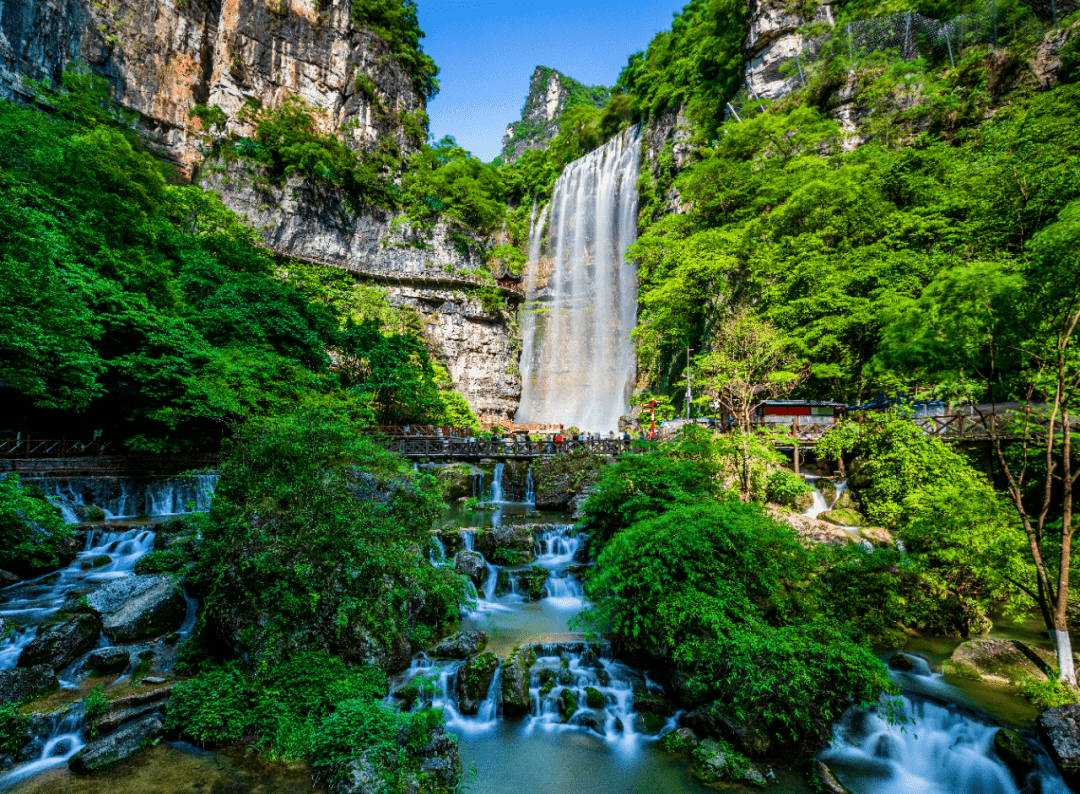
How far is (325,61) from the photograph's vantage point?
1326 inches

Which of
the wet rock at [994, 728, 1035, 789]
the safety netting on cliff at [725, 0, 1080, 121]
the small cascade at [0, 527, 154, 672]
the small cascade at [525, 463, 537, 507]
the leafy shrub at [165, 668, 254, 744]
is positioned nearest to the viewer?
the wet rock at [994, 728, 1035, 789]

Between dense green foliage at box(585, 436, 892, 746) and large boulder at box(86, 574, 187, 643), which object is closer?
dense green foliage at box(585, 436, 892, 746)

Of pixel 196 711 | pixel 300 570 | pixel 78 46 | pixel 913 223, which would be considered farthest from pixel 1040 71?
pixel 78 46

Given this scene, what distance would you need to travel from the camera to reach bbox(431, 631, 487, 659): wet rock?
7.30 meters

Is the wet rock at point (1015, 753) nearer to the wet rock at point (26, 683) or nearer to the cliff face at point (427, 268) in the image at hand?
the wet rock at point (26, 683)

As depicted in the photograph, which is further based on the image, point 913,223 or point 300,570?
point 913,223

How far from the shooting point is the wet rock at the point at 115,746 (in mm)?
4992

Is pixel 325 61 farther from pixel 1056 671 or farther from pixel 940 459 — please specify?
pixel 1056 671

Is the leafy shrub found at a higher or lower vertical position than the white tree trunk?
lower

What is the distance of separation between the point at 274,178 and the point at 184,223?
10683mm

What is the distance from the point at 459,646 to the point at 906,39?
31.4m

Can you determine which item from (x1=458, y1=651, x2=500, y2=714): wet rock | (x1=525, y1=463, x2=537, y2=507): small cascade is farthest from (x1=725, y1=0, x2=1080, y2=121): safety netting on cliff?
(x1=458, y1=651, x2=500, y2=714): wet rock

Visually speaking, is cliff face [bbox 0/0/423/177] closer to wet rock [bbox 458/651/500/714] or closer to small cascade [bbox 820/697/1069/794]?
wet rock [bbox 458/651/500/714]

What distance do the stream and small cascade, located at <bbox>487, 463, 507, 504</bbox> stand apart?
415 inches
